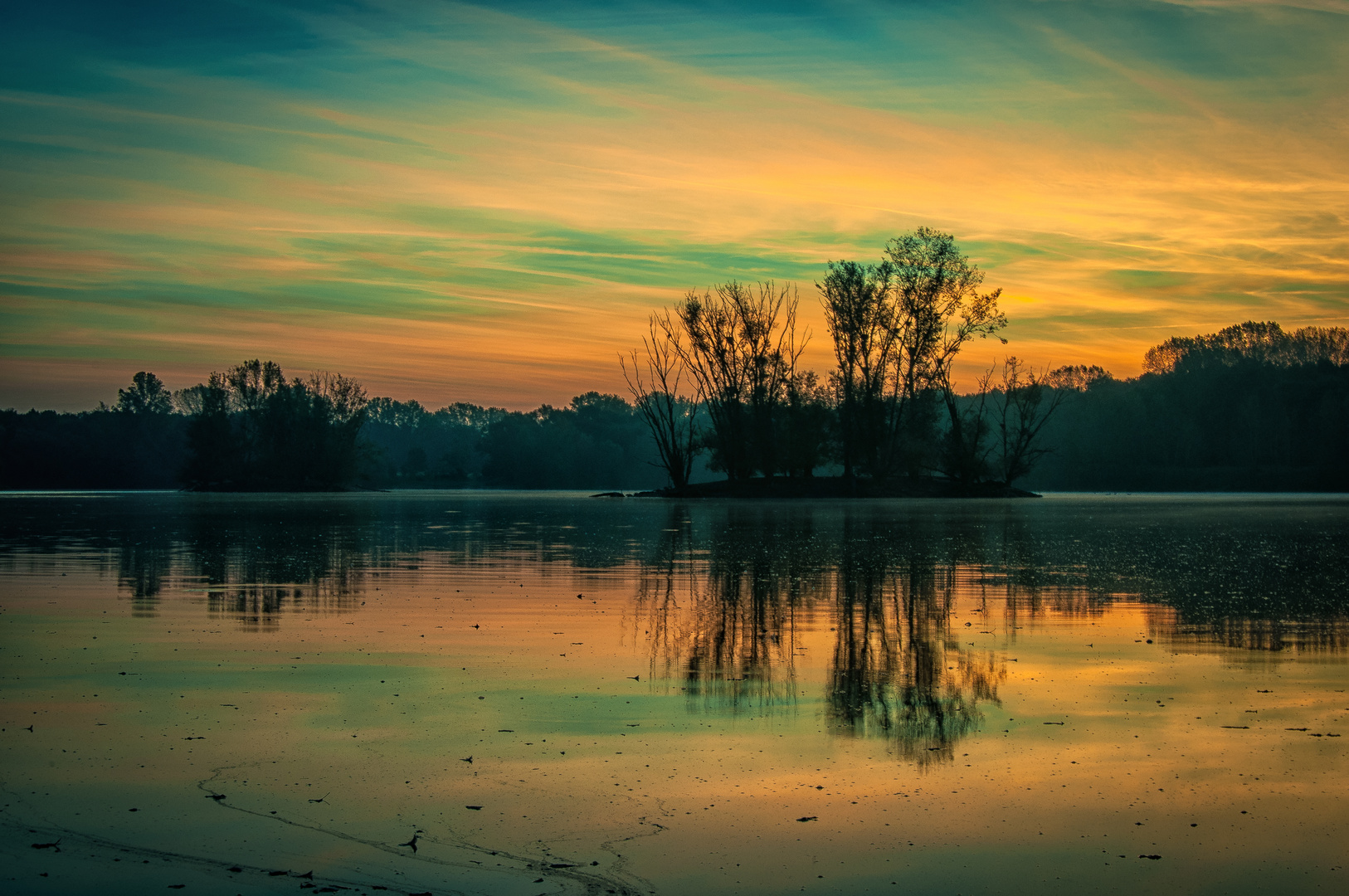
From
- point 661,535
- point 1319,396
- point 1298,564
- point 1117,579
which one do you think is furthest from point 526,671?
point 1319,396

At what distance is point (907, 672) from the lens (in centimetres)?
869

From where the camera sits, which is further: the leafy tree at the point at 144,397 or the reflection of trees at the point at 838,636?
the leafy tree at the point at 144,397

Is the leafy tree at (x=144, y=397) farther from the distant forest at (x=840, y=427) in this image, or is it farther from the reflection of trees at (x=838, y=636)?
the reflection of trees at (x=838, y=636)

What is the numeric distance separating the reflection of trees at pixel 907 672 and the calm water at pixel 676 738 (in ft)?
0.15

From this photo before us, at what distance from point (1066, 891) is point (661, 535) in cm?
2556

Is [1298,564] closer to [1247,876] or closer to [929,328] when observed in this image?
[1247,876]

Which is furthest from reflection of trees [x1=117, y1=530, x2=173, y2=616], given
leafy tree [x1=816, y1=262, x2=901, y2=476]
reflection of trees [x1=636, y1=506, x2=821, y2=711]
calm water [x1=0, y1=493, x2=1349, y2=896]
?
leafy tree [x1=816, y1=262, x2=901, y2=476]

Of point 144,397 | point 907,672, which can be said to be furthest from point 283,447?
point 907,672

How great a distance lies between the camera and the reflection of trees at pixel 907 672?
675cm

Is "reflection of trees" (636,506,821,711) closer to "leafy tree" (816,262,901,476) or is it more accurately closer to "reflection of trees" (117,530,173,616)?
"reflection of trees" (117,530,173,616)

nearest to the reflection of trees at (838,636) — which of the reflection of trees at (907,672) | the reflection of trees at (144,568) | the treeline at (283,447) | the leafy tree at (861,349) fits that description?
the reflection of trees at (907,672)

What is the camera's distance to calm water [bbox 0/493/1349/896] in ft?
14.8

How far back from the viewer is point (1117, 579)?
1662 centimetres

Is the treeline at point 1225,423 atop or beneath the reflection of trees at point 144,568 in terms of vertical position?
atop
